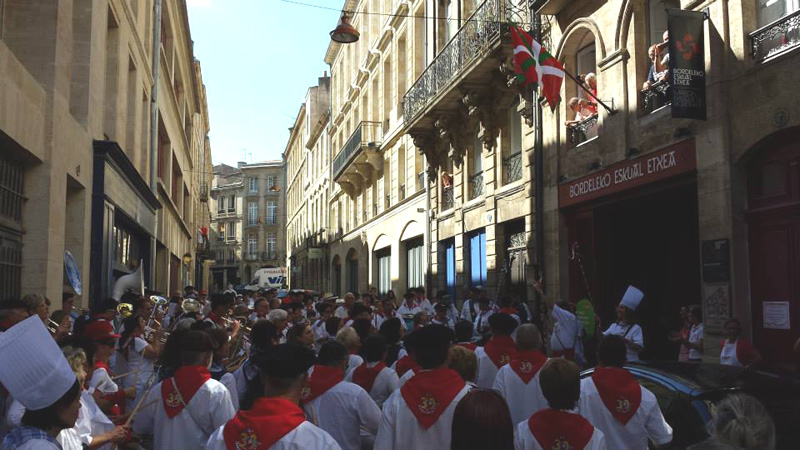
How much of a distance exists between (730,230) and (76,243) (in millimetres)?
10903

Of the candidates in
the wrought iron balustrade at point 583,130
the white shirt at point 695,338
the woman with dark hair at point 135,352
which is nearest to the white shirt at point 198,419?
the woman with dark hair at point 135,352

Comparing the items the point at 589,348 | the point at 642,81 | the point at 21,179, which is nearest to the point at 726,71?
the point at 642,81

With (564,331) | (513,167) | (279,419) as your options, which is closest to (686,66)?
(564,331)

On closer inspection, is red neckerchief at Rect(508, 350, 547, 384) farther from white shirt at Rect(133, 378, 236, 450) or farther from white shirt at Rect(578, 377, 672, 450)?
white shirt at Rect(133, 378, 236, 450)

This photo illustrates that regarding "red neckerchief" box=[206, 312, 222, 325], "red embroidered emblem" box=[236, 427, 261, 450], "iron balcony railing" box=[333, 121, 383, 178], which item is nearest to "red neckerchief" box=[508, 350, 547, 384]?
"red embroidered emblem" box=[236, 427, 261, 450]

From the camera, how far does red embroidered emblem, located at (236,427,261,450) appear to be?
302 centimetres

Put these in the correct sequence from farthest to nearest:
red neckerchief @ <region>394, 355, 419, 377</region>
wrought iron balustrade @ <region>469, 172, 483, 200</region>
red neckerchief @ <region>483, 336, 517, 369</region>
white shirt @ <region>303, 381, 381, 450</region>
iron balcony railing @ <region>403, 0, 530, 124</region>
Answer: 1. wrought iron balustrade @ <region>469, 172, 483, 200</region>
2. iron balcony railing @ <region>403, 0, 530, 124</region>
3. red neckerchief @ <region>483, 336, 517, 369</region>
4. red neckerchief @ <region>394, 355, 419, 377</region>
5. white shirt @ <region>303, 381, 381, 450</region>

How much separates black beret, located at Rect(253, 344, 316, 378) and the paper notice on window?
26.9 ft

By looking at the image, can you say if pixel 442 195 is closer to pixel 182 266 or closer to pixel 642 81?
pixel 642 81

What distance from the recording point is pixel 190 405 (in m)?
4.31

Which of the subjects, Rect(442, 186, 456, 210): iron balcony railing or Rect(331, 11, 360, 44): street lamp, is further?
Rect(442, 186, 456, 210): iron balcony railing

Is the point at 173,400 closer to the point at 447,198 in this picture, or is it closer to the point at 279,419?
the point at 279,419

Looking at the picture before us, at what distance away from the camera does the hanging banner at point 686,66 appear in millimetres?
10234

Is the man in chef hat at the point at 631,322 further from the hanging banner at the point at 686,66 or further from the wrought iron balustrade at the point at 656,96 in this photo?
the wrought iron balustrade at the point at 656,96
